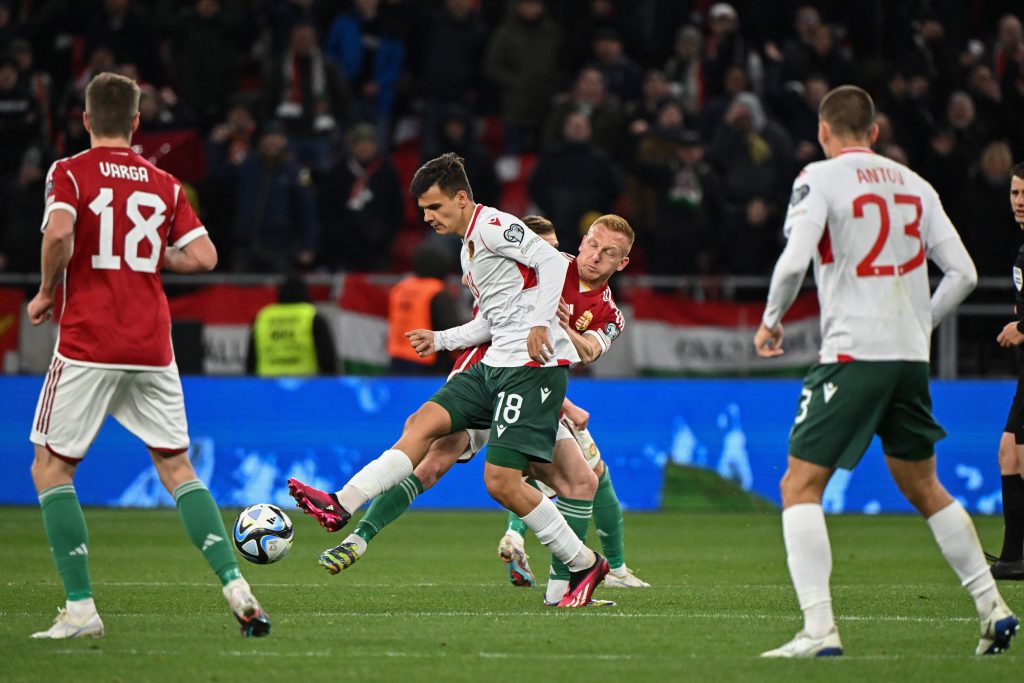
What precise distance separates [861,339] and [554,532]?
2.37 meters

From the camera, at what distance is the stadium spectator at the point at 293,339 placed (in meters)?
16.3

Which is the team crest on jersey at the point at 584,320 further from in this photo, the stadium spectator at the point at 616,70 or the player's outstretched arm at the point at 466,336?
the stadium spectator at the point at 616,70

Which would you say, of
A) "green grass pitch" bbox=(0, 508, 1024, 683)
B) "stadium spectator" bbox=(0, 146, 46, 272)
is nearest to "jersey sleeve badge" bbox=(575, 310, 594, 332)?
"green grass pitch" bbox=(0, 508, 1024, 683)

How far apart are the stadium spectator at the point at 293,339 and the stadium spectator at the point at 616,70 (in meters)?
5.61

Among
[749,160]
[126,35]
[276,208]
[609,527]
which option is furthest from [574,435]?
[126,35]

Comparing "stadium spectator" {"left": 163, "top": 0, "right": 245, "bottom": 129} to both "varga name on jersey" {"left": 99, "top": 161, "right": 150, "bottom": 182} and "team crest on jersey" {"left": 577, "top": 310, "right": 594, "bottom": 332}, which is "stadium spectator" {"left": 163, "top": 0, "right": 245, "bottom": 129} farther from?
"varga name on jersey" {"left": 99, "top": 161, "right": 150, "bottom": 182}

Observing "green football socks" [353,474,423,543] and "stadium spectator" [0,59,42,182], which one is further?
"stadium spectator" [0,59,42,182]

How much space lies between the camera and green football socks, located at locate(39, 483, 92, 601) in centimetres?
727

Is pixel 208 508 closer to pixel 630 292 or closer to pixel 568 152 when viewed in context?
pixel 630 292

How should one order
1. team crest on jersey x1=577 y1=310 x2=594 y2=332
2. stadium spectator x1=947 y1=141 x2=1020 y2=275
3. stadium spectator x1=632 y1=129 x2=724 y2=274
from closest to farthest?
1. team crest on jersey x1=577 y1=310 x2=594 y2=332
2. stadium spectator x1=947 y1=141 x2=1020 y2=275
3. stadium spectator x1=632 y1=129 x2=724 y2=274

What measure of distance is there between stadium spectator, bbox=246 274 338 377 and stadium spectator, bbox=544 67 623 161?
14.3 feet

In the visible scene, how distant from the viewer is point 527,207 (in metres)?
20.2

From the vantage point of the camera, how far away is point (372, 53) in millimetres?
21281

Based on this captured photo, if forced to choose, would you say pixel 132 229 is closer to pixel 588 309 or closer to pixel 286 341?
pixel 588 309
